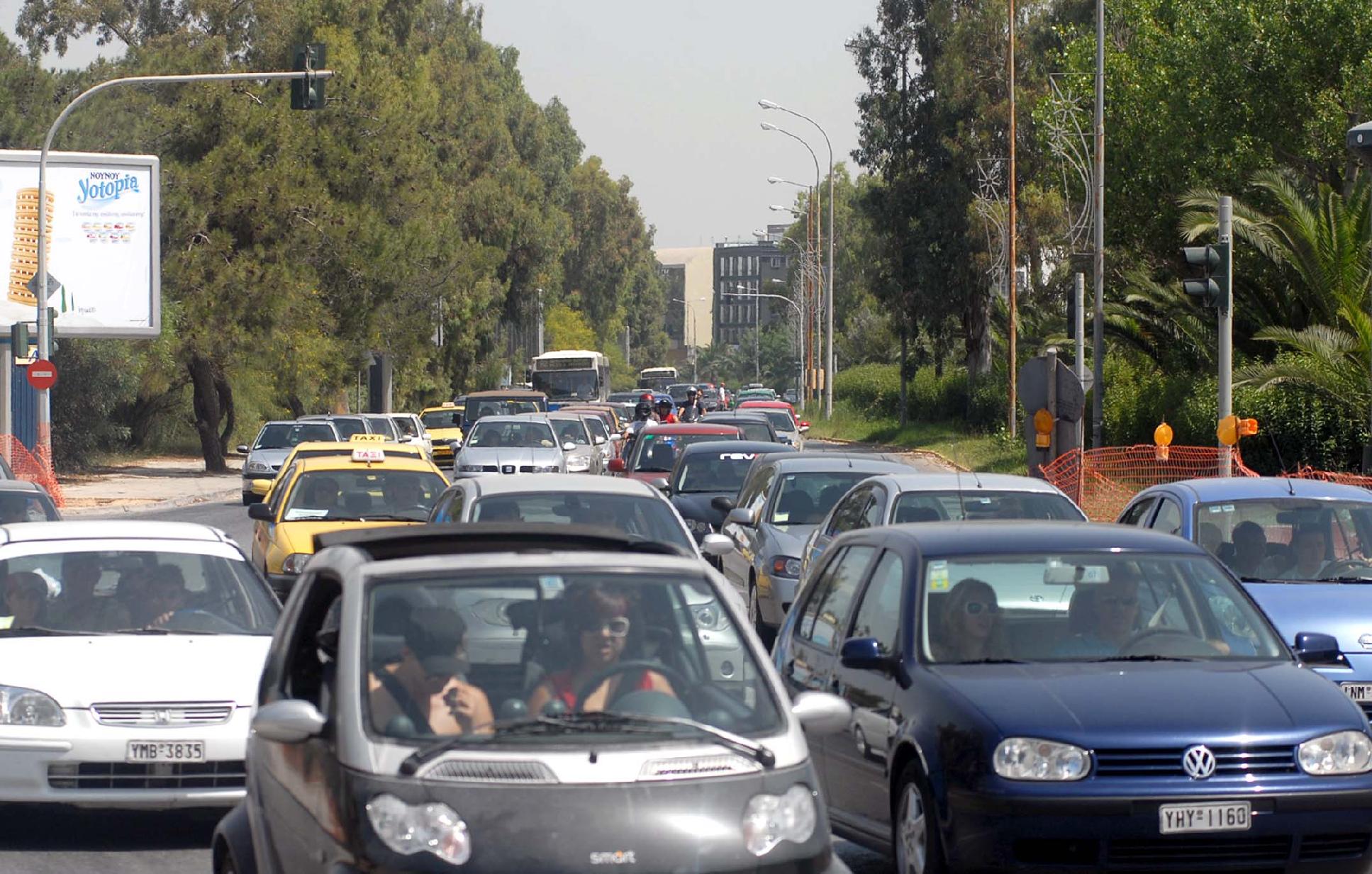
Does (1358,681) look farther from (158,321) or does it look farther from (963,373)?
(963,373)

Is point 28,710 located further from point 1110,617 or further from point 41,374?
point 41,374

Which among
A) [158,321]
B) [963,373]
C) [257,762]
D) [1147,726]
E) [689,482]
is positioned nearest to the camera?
[257,762]

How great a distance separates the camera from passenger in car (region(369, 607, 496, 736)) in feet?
16.0

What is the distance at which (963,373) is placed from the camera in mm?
69688

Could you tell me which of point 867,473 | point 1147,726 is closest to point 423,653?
point 1147,726

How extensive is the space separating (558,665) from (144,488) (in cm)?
3912

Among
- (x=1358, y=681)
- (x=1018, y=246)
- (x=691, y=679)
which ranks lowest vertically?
(x=1358, y=681)

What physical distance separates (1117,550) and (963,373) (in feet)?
206

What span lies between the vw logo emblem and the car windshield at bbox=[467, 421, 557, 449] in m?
23.4

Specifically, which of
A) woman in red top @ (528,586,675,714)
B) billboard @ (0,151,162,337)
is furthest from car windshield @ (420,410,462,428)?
woman in red top @ (528,586,675,714)

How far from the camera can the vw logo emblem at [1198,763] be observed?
6.31 m

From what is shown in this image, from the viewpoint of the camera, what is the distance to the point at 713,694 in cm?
522

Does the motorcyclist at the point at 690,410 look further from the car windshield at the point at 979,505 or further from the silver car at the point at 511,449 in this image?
the car windshield at the point at 979,505

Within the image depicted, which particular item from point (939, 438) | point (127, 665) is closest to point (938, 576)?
point (127, 665)
